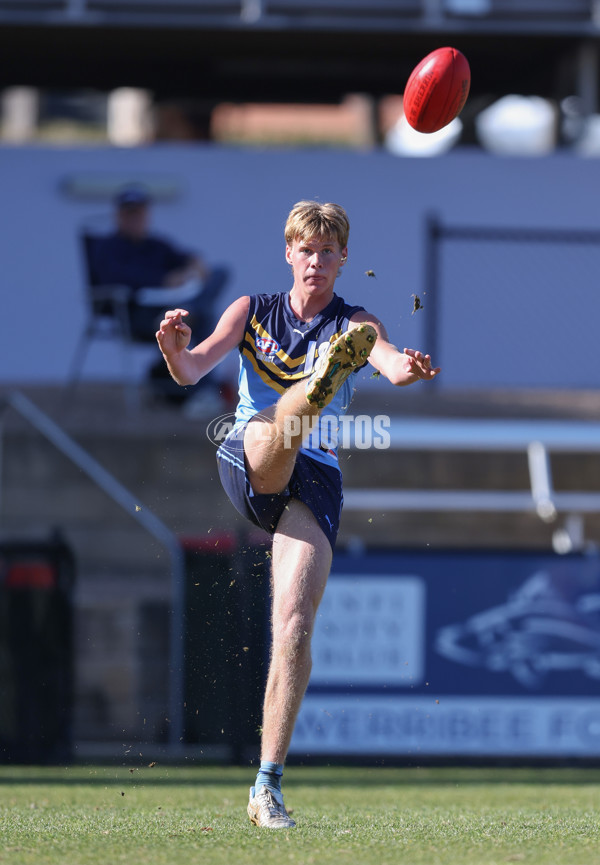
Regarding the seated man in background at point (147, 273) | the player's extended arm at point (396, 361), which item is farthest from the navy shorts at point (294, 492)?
the seated man in background at point (147, 273)

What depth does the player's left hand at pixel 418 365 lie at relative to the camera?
438 centimetres

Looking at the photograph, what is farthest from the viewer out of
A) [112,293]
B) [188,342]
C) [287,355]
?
[112,293]

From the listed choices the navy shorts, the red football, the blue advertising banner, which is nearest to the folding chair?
the blue advertising banner

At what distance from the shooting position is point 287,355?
15.8 ft

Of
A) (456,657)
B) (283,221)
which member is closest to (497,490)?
(456,657)

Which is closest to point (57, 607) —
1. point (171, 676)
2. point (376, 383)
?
point (171, 676)

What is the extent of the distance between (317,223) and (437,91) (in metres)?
1.17

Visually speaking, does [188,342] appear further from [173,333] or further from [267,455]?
[267,455]

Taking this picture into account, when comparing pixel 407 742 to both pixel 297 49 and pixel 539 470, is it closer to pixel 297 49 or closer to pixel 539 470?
pixel 539 470

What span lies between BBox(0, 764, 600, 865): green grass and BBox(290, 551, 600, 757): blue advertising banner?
55cm

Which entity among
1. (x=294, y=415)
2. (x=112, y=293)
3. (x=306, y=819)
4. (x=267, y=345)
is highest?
(x=112, y=293)

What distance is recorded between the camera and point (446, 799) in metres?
6.63

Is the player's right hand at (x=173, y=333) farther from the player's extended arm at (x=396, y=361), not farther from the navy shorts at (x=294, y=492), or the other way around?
the player's extended arm at (x=396, y=361)

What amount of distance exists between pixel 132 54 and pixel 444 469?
647 centimetres
